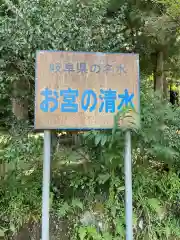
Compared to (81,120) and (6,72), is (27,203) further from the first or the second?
(6,72)

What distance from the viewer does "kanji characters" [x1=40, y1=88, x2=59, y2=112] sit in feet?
9.77

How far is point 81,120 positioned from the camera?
3.04m

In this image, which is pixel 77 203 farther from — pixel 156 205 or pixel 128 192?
pixel 156 205

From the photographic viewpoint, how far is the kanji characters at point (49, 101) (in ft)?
9.77

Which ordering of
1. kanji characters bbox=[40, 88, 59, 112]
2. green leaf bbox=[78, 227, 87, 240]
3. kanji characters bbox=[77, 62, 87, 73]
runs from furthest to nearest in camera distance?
green leaf bbox=[78, 227, 87, 240] → kanji characters bbox=[77, 62, 87, 73] → kanji characters bbox=[40, 88, 59, 112]

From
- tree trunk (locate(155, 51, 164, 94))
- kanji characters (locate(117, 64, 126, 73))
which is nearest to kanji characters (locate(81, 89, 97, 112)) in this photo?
kanji characters (locate(117, 64, 126, 73))

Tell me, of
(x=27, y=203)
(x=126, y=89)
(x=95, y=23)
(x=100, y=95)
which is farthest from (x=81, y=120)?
(x=95, y=23)

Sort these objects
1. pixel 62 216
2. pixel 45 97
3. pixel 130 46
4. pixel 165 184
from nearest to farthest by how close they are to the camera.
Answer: pixel 45 97, pixel 62 216, pixel 165 184, pixel 130 46

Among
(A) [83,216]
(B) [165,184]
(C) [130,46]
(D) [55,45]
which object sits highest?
(C) [130,46]

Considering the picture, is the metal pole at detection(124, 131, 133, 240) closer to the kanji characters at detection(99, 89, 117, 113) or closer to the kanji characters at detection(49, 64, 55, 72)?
the kanji characters at detection(99, 89, 117, 113)

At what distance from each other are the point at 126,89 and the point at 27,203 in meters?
1.83

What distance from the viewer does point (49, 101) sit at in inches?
118

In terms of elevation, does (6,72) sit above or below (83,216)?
above

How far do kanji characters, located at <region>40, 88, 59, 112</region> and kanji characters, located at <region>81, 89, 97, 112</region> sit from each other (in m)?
0.26
